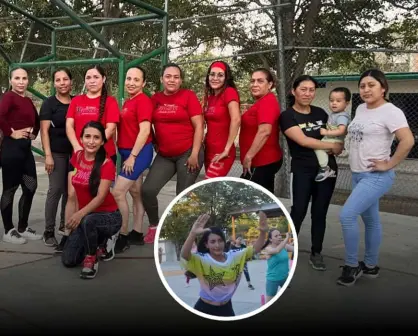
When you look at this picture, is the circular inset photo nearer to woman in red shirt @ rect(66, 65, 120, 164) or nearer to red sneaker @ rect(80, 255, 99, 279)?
red sneaker @ rect(80, 255, 99, 279)

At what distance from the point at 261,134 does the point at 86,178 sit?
1487 mm

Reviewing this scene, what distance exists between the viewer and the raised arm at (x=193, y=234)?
113 inches

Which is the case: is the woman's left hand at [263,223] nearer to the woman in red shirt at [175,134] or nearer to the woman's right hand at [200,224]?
the woman's right hand at [200,224]

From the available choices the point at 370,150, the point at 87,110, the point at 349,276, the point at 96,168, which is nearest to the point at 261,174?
the point at 370,150

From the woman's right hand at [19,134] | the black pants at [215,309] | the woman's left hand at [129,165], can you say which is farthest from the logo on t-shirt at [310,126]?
the woman's right hand at [19,134]

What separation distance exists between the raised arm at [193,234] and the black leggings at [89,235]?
1.48 m

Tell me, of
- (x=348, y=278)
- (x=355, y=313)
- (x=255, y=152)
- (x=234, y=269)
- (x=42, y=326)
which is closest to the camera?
(x=234, y=269)

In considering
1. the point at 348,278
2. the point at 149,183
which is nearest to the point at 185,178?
the point at 149,183

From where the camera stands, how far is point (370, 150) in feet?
13.0

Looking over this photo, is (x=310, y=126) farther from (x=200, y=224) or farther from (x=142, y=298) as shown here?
(x=142, y=298)

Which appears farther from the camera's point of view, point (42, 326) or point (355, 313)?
point (355, 313)

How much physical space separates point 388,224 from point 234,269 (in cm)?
406

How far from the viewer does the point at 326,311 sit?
343cm

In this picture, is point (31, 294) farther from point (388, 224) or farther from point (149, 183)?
Answer: point (388, 224)
